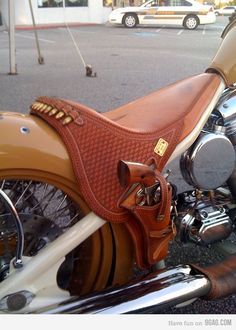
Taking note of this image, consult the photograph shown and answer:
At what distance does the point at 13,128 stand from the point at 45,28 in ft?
60.9

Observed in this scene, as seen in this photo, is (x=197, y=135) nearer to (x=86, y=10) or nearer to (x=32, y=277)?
(x=32, y=277)

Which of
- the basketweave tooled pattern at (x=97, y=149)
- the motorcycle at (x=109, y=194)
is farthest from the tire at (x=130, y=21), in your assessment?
the basketweave tooled pattern at (x=97, y=149)

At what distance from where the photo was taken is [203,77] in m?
2.00

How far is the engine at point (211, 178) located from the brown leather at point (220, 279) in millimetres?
228

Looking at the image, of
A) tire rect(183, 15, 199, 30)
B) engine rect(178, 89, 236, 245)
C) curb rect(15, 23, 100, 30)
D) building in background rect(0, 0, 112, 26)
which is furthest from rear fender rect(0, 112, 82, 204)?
building in background rect(0, 0, 112, 26)

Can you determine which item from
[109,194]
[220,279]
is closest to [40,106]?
[109,194]

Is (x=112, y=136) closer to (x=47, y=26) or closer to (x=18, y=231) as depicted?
(x=18, y=231)

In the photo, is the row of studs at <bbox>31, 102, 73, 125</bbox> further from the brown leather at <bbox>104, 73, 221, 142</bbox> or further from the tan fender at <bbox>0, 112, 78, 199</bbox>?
the brown leather at <bbox>104, 73, 221, 142</bbox>

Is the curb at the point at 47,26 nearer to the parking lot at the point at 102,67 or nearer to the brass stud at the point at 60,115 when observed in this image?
the parking lot at the point at 102,67

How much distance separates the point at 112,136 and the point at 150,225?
0.38 meters

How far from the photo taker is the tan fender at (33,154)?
5.20 ft

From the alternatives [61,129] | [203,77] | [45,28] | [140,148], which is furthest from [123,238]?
[45,28]

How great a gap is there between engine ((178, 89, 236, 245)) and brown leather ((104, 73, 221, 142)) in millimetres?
124

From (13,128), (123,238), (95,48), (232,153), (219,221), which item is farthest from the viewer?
(95,48)
